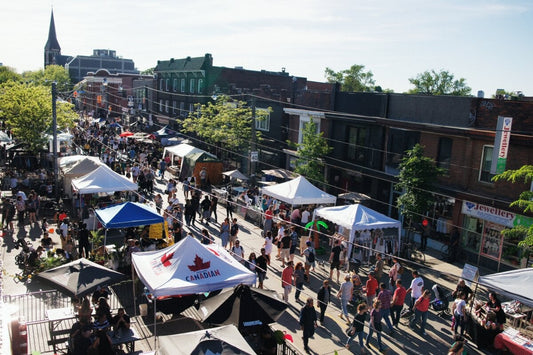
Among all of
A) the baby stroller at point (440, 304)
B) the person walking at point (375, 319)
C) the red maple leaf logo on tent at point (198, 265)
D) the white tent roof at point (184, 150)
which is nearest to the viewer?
the red maple leaf logo on tent at point (198, 265)

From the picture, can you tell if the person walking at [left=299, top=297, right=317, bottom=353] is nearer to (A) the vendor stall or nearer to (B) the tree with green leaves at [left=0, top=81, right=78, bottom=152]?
(A) the vendor stall

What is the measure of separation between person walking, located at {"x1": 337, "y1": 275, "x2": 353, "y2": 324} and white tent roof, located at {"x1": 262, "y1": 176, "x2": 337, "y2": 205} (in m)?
8.01

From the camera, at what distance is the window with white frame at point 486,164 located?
20.3m

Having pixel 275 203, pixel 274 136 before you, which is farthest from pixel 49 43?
pixel 275 203

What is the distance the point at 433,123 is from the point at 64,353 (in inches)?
759

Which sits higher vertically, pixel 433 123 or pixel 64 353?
pixel 433 123

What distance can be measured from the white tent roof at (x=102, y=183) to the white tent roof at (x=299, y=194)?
690 cm

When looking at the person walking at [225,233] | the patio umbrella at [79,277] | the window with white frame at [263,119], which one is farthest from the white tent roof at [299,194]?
the window with white frame at [263,119]

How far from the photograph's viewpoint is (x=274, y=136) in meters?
35.3

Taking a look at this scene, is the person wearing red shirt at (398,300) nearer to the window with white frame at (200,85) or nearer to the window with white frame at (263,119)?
the window with white frame at (263,119)

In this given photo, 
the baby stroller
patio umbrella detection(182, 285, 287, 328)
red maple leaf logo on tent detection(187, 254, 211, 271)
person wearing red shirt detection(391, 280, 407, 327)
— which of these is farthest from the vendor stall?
red maple leaf logo on tent detection(187, 254, 211, 271)

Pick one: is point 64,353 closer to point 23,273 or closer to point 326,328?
point 23,273

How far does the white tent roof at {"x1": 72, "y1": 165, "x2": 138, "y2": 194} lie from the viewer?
67.0ft

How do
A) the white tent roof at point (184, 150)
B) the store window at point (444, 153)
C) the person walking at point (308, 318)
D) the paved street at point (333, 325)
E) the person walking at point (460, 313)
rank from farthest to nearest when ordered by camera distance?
the white tent roof at point (184, 150), the store window at point (444, 153), the person walking at point (460, 313), the paved street at point (333, 325), the person walking at point (308, 318)
